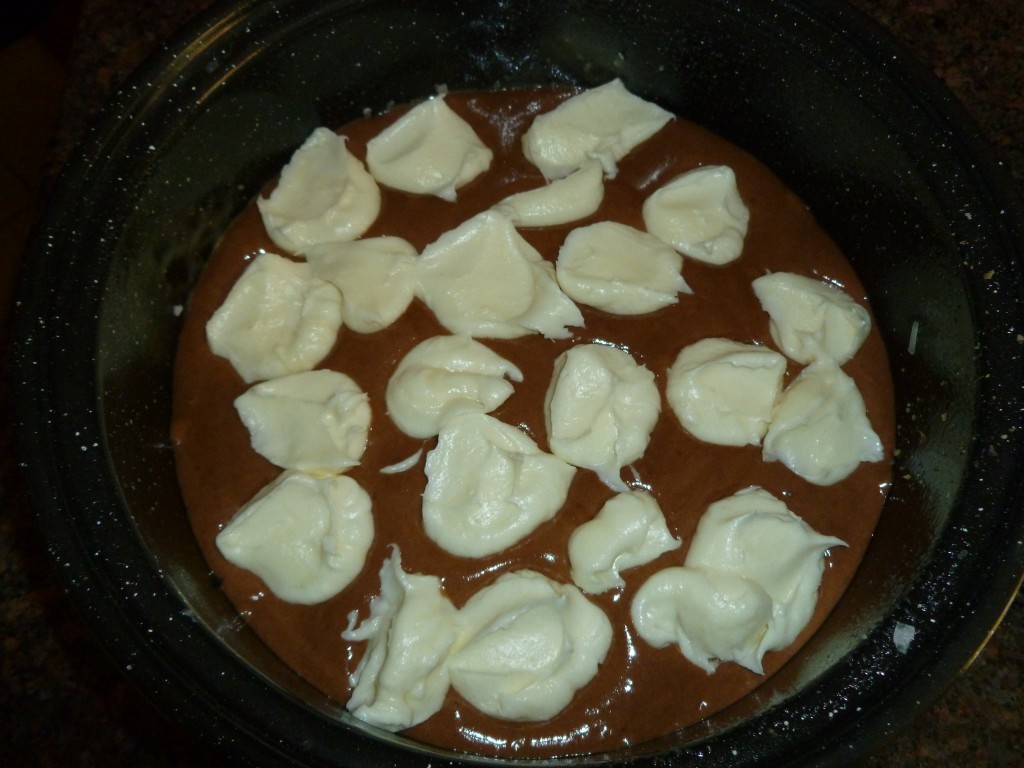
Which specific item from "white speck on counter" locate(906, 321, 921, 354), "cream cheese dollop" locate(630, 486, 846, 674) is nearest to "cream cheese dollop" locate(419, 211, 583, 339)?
"cream cheese dollop" locate(630, 486, 846, 674)

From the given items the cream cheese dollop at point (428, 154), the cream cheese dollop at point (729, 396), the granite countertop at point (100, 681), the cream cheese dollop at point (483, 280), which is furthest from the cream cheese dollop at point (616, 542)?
the cream cheese dollop at point (428, 154)

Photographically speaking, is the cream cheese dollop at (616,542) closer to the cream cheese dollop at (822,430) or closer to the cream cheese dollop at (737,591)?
the cream cheese dollop at (737,591)

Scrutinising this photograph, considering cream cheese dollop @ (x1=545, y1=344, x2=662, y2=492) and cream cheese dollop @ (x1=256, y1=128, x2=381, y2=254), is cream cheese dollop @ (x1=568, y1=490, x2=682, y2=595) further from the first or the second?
cream cheese dollop @ (x1=256, y1=128, x2=381, y2=254)

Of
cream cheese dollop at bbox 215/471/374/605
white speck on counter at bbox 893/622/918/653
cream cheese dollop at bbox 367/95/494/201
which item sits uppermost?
cream cheese dollop at bbox 367/95/494/201

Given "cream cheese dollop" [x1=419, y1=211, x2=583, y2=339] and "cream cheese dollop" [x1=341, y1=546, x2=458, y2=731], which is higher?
"cream cheese dollop" [x1=419, y1=211, x2=583, y2=339]

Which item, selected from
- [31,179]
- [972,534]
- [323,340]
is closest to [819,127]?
[972,534]

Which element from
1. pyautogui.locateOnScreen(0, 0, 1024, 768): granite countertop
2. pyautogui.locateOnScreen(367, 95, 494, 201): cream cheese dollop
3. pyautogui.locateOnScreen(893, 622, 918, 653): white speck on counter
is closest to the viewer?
pyautogui.locateOnScreen(893, 622, 918, 653): white speck on counter

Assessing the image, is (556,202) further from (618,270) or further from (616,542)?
(616,542)
